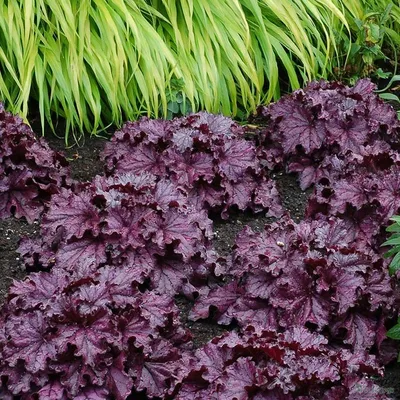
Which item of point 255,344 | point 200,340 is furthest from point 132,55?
point 255,344

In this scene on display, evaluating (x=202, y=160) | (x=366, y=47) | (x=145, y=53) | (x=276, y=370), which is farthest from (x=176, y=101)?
(x=276, y=370)

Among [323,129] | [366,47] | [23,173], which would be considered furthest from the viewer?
[366,47]

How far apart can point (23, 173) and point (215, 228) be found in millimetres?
890

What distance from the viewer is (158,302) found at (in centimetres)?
322

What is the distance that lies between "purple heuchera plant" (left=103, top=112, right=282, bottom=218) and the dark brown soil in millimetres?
75

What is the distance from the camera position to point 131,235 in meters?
3.48

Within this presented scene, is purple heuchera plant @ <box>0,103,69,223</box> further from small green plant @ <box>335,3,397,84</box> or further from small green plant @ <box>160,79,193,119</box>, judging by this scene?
small green plant @ <box>335,3,397,84</box>

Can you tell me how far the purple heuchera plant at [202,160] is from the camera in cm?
408

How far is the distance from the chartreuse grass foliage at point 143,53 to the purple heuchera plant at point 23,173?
0.34 m

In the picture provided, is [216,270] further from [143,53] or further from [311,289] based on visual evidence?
[143,53]

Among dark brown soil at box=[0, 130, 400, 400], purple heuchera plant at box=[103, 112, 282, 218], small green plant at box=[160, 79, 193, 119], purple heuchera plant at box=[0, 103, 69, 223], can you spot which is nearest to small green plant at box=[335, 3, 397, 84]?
small green plant at box=[160, 79, 193, 119]

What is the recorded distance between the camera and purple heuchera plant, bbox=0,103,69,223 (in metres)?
4.04

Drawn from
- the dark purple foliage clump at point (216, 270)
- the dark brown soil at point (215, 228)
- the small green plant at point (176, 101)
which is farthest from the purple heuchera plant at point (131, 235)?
the small green plant at point (176, 101)

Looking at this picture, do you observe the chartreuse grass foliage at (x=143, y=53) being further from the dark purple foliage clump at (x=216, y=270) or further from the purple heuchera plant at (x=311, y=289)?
the purple heuchera plant at (x=311, y=289)
